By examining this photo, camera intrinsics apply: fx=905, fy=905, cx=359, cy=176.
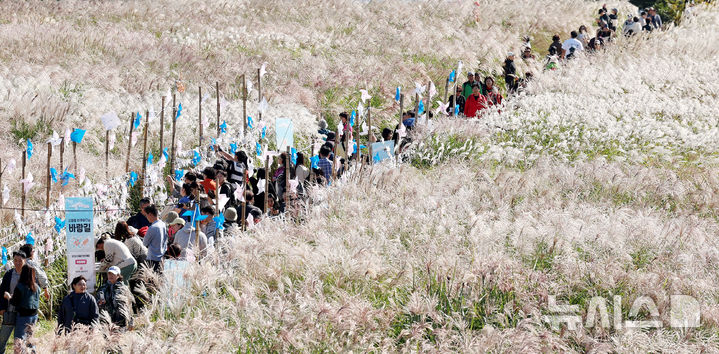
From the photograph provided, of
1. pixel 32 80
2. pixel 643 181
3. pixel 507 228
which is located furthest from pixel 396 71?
pixel 507 228

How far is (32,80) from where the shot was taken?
18797 millimetres

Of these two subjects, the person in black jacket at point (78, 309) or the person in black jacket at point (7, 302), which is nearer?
the person in black jacket at point (78, 309)

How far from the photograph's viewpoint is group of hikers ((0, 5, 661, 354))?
31.7 feet

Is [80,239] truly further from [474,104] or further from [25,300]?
[474,104]

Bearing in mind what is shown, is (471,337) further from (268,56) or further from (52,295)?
(268,56)

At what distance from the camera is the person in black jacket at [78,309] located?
9.35 metres

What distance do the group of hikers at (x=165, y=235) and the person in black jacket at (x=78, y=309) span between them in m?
0.01

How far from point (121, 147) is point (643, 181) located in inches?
353

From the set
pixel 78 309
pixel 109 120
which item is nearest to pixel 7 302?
pixel 78 309

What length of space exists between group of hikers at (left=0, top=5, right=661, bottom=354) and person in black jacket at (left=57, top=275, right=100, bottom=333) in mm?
10

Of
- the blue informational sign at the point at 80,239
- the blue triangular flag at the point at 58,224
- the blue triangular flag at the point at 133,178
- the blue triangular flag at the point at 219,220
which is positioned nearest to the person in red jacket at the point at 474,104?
the blue triangular flag at the point at 133,178

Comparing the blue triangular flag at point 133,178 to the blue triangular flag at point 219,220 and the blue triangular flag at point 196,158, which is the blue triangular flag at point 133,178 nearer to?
the blue triangular flag at point 196,158

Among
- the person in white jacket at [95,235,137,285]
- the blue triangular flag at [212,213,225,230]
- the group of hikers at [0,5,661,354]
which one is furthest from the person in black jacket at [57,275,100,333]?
the blue triangular flag at [212,213,225,230]

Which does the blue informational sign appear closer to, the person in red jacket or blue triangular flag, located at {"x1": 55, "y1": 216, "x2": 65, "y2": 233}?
blue triangular flag, located at {"x1": 55, "y1": 216, "x2": 65, "y2": 233}
